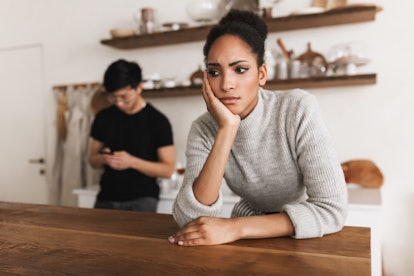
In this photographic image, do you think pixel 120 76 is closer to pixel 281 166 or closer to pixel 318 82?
pixel 318 82

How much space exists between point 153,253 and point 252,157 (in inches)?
17.9

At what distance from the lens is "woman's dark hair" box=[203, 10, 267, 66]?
1.15 metres

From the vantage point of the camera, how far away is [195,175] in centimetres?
118

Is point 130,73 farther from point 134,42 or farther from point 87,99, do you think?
point 87,99

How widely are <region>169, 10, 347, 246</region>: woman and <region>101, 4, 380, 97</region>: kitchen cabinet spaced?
1.33m

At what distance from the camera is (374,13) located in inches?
95.1

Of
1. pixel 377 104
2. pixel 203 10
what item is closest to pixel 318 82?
pixel 377 104

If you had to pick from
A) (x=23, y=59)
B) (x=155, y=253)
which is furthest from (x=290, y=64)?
(x=23, y=59)

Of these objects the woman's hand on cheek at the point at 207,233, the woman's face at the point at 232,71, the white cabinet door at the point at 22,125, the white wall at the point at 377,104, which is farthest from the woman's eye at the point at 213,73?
the white cabinet door at the point at 22,125

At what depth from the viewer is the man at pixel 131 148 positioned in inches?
89.9

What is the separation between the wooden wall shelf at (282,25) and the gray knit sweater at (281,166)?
138cm

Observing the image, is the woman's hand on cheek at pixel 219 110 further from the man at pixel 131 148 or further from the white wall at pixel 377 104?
the white wall at pixel 377 104

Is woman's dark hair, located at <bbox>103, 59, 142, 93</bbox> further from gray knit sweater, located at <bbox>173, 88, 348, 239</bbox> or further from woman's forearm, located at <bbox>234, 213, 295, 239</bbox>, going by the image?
woman's forearm, located at <bbox>234, 213, 295, 239</bbox>

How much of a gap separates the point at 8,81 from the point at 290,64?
101 inches
